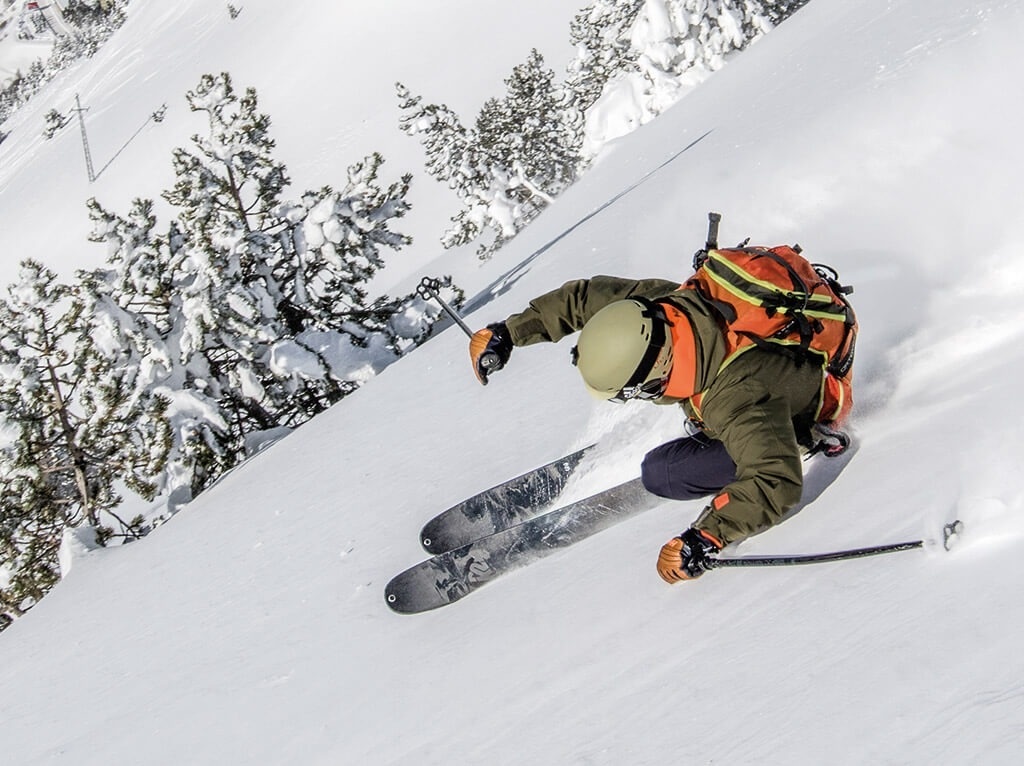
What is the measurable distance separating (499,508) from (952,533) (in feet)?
8.50

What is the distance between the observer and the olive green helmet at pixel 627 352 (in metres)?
3.31

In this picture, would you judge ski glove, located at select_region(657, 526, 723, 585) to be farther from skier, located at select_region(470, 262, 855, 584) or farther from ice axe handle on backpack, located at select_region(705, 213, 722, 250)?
ice axe handle on backpack, located at select_region(705, 213, 722, 250)

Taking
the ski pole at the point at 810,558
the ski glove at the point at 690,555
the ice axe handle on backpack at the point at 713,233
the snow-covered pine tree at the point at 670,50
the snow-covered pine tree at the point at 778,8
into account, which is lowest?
the snow-covered pine tree at the point at 778,8

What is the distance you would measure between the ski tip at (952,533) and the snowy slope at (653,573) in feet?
0.09

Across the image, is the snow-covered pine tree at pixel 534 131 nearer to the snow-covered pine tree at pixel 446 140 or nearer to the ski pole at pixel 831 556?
the snow-covered pine tree at pixel 446 140

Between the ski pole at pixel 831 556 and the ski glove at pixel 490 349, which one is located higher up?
the ski glove at pixel 490 349

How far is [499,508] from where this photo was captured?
506 cm

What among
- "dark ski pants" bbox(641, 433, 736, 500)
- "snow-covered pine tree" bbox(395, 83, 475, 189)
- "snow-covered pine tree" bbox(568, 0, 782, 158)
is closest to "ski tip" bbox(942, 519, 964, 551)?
"dark ski pants" bbox(641, 433, 736, 500)

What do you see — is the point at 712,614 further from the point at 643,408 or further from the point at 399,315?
the point at 399,315

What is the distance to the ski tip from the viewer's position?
9.74 feet

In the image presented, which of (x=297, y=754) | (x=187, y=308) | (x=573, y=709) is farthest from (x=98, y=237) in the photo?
(x=573, y=709)

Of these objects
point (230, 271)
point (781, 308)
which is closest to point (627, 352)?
point (781, 308)

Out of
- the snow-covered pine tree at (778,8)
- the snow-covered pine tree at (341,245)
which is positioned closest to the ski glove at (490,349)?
the snow-covered pine tree at (341,245)

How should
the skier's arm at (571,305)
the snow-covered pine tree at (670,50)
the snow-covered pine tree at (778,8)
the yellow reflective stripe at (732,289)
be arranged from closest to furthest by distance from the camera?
the yellow reflective stripe at (732,289)
the skier's arm at (571,305)
the snow-covered pine tree at (670,50)
the snow-covered pine tree at (778,8)
